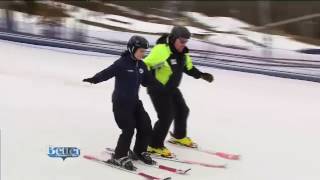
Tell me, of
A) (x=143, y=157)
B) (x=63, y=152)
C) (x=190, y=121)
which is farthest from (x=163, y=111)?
(x=190, y=121)

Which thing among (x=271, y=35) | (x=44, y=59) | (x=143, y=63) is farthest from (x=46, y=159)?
(x=271, y=35)

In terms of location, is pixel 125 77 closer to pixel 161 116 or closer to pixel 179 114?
pixel 161 116

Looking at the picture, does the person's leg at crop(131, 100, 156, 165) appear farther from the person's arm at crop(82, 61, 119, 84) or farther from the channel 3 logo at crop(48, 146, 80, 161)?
the channel 3 logo at crop(48, 146, 80, 161)

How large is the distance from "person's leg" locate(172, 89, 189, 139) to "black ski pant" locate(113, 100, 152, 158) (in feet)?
1.85

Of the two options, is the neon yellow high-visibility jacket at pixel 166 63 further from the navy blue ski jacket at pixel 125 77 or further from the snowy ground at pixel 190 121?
the snowy ground at pixel 190 121

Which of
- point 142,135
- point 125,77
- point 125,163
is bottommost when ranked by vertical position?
point 125,163

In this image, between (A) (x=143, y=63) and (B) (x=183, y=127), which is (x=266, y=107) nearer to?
(B) (x=183, y=127)

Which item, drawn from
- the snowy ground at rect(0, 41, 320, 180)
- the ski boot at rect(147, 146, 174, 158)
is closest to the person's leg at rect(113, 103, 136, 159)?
the snowy ground at rect(0, 41, 320, 180)

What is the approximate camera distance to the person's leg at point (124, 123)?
5.21 meters

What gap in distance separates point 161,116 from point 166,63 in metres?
0.47

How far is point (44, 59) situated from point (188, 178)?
6.00 m

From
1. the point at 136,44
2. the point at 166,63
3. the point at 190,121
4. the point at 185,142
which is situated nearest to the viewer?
the point at 136,44

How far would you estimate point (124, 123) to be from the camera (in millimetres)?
5227

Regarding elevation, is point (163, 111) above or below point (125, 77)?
below
